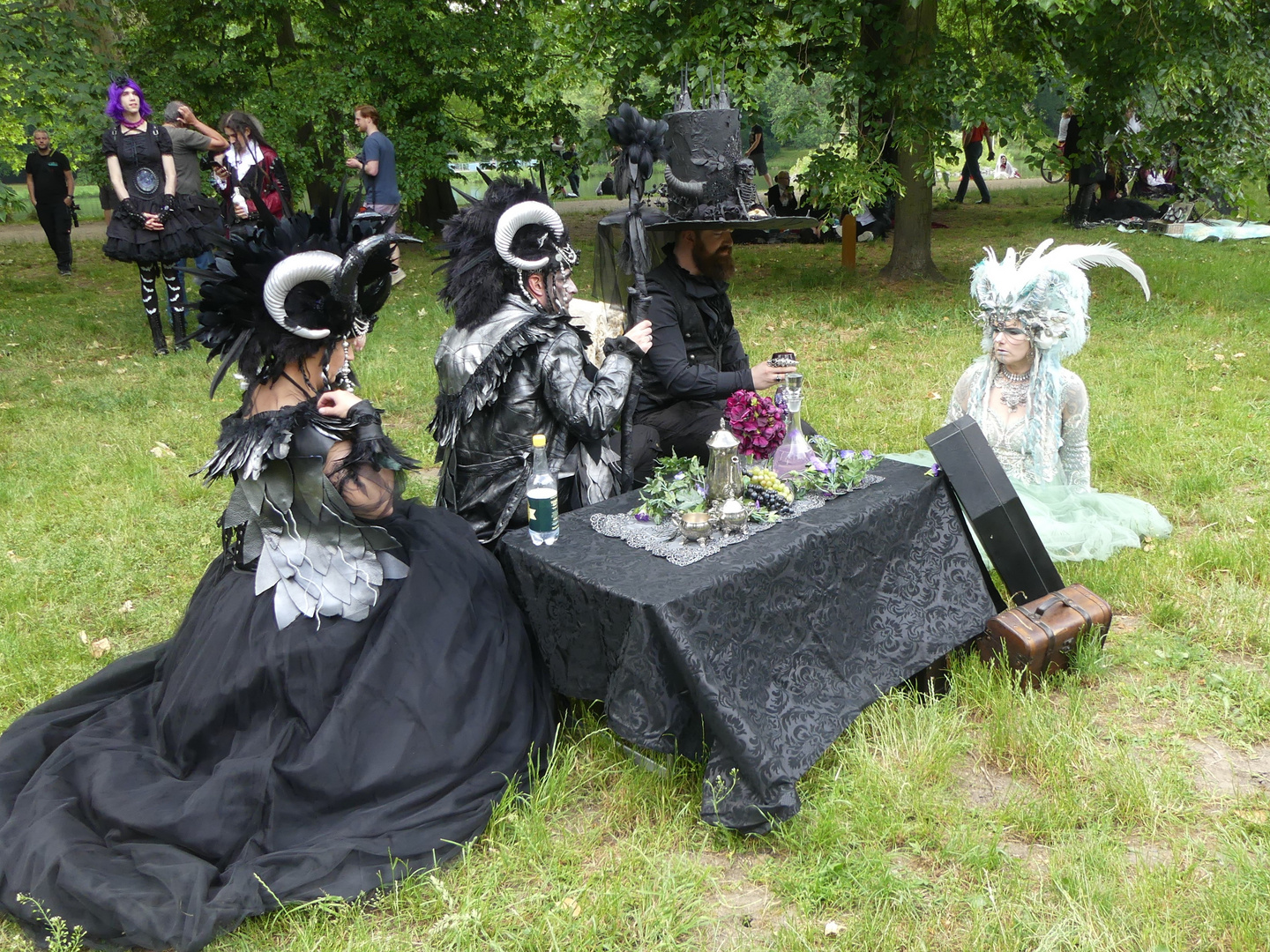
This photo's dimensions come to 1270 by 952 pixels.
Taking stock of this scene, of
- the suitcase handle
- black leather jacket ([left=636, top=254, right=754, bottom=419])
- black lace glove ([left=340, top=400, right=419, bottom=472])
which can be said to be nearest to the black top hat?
black leather jacket ([left=636, top=254, right=754, bottom=419])

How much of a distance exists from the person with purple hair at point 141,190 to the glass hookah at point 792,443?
21.0ft

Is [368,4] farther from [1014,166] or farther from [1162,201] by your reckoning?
[1014,166]

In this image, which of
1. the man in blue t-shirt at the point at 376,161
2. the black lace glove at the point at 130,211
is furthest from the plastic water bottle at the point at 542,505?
the man in blue t-shirt at the point at 376,161

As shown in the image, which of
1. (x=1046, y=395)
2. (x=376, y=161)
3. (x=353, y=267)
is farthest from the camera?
(x=376, y=161)

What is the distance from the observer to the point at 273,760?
2.96 meters

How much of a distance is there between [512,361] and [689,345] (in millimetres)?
1376

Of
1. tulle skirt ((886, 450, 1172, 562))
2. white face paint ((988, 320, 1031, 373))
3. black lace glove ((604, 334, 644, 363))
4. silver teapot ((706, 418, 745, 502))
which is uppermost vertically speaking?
black lace glove ((604, 334, 644, 363))

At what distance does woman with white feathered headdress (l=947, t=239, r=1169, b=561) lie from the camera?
4422mm

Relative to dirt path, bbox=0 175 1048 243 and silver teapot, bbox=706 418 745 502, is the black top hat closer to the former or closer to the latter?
silver teapot, bbox=706 418 745 502

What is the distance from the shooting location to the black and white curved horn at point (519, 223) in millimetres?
3641

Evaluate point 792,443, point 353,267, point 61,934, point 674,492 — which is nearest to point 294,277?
point 353,267

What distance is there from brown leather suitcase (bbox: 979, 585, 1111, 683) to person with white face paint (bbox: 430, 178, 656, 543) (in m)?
1.66

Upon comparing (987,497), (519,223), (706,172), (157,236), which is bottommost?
(987,497)

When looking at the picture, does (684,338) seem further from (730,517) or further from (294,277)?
(294,277)
